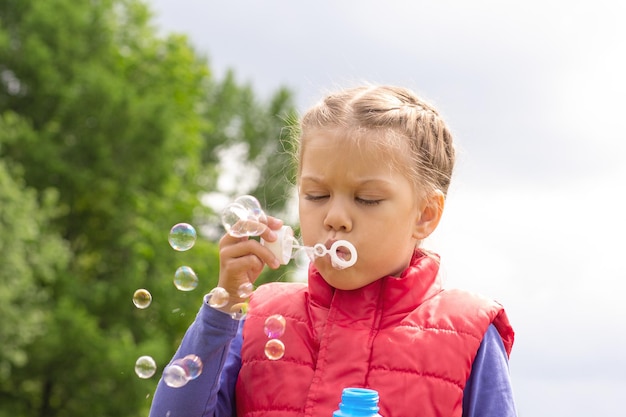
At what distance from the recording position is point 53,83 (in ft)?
61.2

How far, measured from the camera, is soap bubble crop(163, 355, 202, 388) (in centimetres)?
256

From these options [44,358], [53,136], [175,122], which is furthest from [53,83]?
[44,358]

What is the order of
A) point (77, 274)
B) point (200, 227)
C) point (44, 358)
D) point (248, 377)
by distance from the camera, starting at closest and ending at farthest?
1. point (248, 377)
2. point (44, 358)
3. point (77, 274)
4. point (200, 227)

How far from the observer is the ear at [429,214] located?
272cm

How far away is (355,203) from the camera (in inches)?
100

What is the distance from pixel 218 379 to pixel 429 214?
0.72 metres

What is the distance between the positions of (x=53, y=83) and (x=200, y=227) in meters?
5.73

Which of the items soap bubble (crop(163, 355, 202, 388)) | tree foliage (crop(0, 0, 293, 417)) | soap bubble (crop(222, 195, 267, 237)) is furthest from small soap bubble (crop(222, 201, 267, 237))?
tree foliage (crop(0, 0, 293, 417))

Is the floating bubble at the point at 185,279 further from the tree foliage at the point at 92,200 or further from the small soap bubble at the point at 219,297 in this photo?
the tree foliage at the point at 92,200

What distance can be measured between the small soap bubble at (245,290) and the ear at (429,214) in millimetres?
473

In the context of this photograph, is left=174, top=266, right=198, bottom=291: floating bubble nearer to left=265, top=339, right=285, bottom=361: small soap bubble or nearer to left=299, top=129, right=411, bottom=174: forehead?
left=265, top=339, right=285, bottom=361: small soap bubble

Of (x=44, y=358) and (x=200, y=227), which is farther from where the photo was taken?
(x=200, y=227)

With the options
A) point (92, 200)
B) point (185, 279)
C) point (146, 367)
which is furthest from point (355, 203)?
point (92, 200)

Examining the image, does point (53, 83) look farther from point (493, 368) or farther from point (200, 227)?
point (493, 368)
